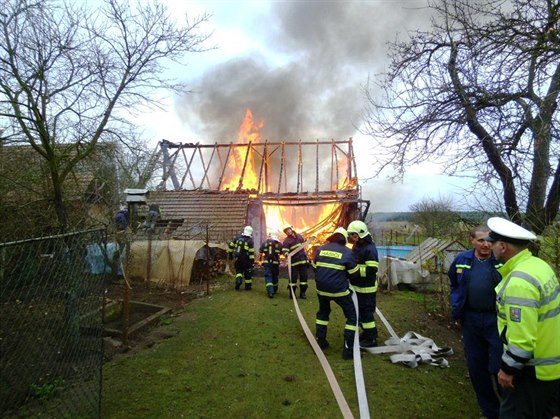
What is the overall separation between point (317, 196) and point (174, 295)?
8554 mm

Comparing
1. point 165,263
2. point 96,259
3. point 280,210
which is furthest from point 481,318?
point 280,210

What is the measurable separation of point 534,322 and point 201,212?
14230mm

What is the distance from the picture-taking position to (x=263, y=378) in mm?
4664

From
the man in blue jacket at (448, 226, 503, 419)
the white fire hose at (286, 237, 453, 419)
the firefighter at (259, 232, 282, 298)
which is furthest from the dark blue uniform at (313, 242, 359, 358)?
the firefighter at (259, 232, 282, 298)

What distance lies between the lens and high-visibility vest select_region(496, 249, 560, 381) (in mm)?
2379

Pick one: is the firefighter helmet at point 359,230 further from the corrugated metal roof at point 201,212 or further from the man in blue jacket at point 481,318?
the corrugated metal roof at point 201,212

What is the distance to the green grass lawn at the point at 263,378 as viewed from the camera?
388cm

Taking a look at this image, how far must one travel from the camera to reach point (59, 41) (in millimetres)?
5562

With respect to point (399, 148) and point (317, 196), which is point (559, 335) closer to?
point (399, 148)

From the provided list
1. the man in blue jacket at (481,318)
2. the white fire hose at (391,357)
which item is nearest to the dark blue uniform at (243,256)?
the white fire hose at (391,357)

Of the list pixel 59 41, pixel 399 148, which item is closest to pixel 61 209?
pixel 59 41

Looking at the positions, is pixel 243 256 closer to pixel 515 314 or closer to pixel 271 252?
pixel 271 252

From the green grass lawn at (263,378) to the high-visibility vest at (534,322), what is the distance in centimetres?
177

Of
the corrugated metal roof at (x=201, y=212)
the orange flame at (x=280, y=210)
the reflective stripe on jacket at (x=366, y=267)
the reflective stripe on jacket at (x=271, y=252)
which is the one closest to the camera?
the reflective stripe on jacket at (x=366, y=267)
